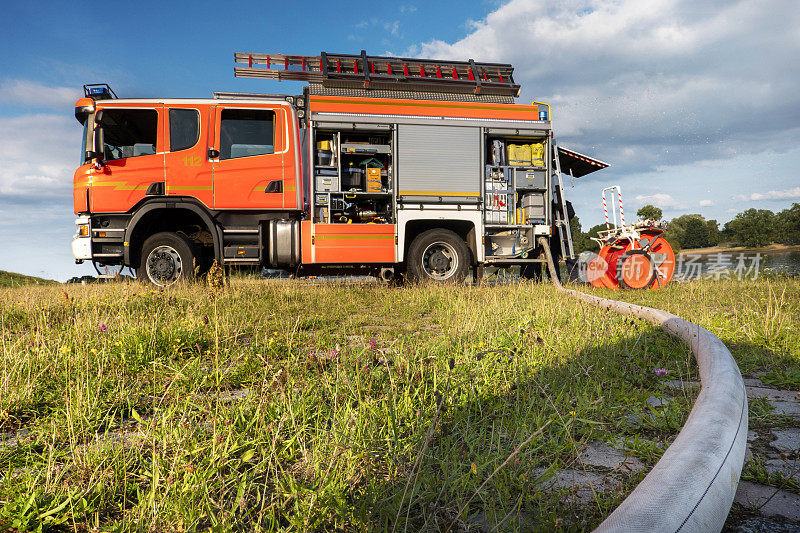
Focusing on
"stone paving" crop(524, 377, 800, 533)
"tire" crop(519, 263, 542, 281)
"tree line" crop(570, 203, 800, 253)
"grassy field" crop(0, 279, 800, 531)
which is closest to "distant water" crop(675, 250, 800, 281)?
"tire" crop(519, 263, 542, 281)

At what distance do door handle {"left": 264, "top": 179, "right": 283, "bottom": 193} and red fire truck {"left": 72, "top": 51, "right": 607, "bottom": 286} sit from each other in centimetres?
4

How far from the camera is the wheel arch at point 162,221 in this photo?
698cm

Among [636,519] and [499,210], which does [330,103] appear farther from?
[636,519]

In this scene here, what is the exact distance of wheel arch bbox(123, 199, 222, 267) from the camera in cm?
698

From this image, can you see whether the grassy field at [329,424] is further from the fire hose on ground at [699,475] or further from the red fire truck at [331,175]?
the red fire truck at [331,175]

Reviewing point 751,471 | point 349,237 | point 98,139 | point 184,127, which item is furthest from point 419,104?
point 751,471

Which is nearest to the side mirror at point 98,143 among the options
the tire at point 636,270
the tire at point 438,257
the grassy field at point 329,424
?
the grassy field at point 329,424

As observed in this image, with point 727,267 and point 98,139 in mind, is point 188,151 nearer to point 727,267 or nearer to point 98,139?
point 98,139

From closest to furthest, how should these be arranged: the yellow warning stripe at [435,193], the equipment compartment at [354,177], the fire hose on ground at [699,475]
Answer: the fire hose on ground at [699,475] < the equipment compartment at [354,177] < the yellow warning stripe at [435,193]

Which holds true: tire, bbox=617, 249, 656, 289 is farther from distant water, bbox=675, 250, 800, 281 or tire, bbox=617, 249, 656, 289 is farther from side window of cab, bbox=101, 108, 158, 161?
side window of cab, bbox=101, 108, 158, 161

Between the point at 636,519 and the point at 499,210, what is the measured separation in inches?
299

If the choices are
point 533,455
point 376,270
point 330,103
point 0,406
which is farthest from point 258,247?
point 533,455

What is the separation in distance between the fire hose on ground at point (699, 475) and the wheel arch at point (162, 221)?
7019mm

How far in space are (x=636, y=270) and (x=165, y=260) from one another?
8889 mm
